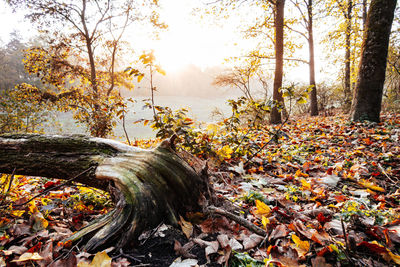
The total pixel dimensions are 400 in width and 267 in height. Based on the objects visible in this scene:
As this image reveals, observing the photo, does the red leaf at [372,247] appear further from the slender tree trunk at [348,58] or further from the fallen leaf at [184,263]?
the slender tree trunk at [348,58]

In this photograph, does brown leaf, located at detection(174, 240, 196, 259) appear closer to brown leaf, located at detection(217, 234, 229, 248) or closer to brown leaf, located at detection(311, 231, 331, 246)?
brown leaf, located at detection(217, 234, 229, 248)

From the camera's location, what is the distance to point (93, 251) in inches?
46.5

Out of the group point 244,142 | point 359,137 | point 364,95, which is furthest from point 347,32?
point 244,142

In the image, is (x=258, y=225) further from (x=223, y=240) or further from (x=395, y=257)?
(x=395, y=257)

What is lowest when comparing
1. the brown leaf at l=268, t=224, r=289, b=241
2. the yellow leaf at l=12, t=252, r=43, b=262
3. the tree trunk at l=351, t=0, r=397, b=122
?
the brown leaf at l=268, t=224, r=289, b=241

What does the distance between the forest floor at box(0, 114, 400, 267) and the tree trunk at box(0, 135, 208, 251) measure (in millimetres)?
99

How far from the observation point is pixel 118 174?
1476mm

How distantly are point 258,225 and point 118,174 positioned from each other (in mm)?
1195

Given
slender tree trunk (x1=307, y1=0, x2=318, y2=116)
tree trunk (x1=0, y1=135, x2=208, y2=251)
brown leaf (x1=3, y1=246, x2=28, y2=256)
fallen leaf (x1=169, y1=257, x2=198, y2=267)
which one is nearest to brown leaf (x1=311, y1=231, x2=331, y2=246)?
fallen leaf (x1=169, y1=257, x2=198, y2=267)

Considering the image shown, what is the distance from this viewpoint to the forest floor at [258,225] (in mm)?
1129

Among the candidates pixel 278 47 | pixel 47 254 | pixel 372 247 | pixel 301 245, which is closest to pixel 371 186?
pixel 372 247

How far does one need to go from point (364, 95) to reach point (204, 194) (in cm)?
519

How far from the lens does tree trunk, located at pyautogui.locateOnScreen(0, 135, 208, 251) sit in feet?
4.26

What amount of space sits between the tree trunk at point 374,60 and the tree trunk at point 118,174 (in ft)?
16.9
